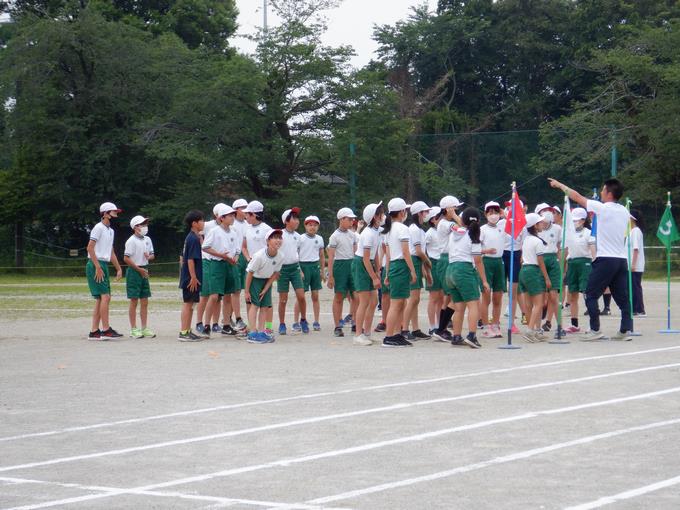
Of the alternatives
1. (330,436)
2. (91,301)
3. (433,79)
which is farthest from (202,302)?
(433,79)

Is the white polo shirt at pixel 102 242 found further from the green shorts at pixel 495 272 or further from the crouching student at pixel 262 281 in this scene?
the green shorts at pixel 495 272

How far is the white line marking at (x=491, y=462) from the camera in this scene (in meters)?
6.48

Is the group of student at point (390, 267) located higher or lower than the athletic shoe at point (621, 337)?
higher

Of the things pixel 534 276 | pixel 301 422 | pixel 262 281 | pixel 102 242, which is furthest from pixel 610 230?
pixel 301 422

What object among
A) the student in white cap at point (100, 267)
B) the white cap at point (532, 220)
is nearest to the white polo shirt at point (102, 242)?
the student in white cap at point (100, 267)

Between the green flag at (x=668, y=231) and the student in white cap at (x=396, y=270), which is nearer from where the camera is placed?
the student in white cap at (x=396, y=270)

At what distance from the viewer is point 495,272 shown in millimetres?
17047

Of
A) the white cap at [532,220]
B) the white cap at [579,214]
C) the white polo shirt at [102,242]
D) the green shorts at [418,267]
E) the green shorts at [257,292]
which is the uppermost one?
the white cap at [579,214]

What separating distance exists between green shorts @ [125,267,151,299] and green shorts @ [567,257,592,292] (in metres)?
6.76

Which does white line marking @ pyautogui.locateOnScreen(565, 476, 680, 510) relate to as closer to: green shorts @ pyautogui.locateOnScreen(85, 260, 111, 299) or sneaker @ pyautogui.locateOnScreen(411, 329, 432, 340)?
sneaker @ pyautogui.locateOnScreen(411, 329, 432, 340)

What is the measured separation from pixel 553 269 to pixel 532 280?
0.96 meters

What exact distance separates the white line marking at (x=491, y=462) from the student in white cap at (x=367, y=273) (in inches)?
287

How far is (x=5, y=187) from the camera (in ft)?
174

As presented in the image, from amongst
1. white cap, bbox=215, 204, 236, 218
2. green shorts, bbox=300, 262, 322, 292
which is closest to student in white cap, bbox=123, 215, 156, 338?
white cap, bbox=215, 204, 236, 218
